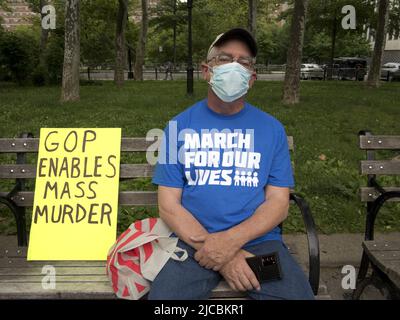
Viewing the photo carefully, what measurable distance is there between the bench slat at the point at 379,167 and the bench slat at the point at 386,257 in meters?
0.55

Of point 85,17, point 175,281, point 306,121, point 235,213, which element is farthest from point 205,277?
point 85,17

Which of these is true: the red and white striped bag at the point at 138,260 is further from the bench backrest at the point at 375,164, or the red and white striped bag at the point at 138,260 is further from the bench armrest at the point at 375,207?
the bench backrest at the point at 375,164

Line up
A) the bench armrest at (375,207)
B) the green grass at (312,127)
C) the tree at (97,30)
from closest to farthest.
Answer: the bench armrest at (375,207) < the green grass at (312,127) < the tree at (97,30)

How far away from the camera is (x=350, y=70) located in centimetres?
3369

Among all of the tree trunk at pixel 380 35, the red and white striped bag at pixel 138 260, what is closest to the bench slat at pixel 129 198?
the red and white striped bag at pixel 138 260

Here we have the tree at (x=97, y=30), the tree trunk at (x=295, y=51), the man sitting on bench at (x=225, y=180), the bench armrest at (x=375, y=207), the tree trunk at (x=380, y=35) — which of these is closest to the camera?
the man sitting on bench at (x=225, y=180)

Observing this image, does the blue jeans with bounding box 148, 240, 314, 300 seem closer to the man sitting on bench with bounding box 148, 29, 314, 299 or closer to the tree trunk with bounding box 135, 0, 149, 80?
the man sitting on bench with bounding box 148, 29, 314, 299

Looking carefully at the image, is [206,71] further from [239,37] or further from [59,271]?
[59,271]

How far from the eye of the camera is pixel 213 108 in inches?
109

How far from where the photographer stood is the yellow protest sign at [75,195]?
3150 mm

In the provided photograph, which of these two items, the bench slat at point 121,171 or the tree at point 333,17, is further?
the tree at point 333,17

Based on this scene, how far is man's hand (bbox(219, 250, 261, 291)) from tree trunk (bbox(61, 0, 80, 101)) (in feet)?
39.6

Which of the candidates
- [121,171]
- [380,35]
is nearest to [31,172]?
[121,171]
